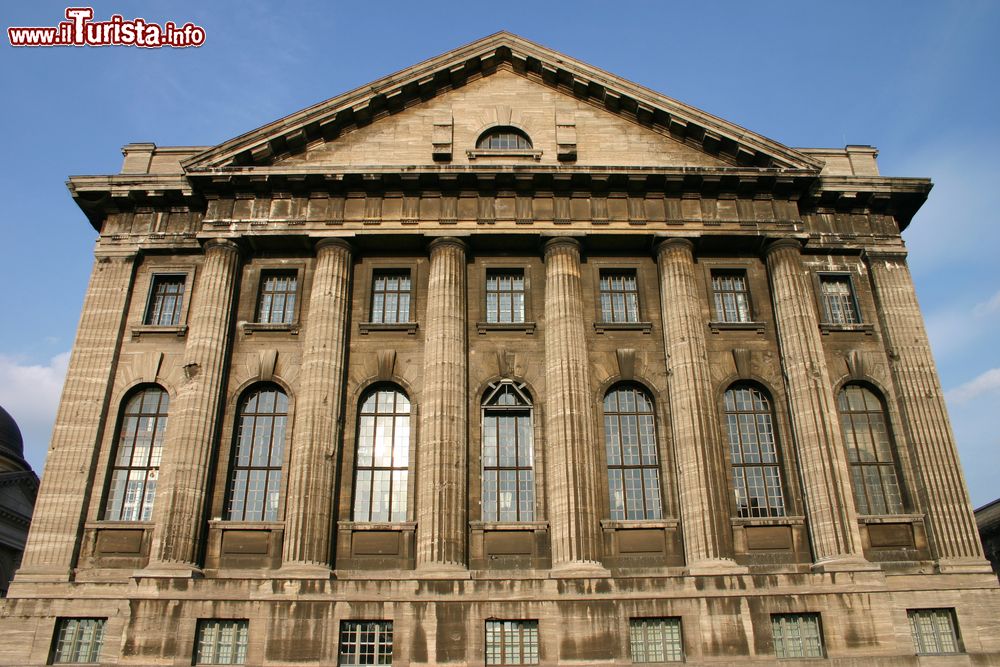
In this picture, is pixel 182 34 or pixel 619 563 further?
pixel 182 34

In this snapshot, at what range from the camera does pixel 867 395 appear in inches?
1057

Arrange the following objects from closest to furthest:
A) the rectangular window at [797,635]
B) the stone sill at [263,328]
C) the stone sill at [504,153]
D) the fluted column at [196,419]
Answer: the rectangular window at [797,635], the fluted column at [196,419], the stone sill at [263,328], the stone sill at [504,153]

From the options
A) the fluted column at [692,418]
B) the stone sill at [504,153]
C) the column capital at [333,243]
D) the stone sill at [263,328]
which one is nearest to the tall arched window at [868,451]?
the fluted column at [692,418]

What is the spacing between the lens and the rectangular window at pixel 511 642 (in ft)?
71.1

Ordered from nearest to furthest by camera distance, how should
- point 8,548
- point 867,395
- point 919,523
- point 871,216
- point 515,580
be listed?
1. point 515,580
2. point 919,523
3. point 867,395
4. point 871,216
5. point 8,548

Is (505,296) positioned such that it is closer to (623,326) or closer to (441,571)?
(623,326)

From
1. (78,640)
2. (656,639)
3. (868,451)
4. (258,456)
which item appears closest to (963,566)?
(868,451)

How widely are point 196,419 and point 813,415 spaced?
19081 millimetres

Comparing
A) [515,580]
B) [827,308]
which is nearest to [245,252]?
[515,580]

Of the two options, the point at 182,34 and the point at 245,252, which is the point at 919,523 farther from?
the point at 182,34

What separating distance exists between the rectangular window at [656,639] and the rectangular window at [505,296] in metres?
10.4

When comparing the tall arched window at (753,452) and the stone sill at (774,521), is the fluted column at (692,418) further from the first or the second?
the tall arched window at (753,452)

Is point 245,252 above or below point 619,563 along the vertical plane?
above

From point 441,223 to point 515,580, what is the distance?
12091 mm
